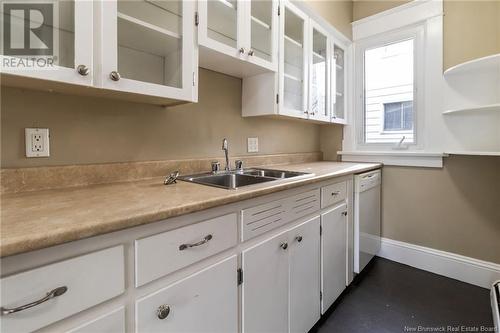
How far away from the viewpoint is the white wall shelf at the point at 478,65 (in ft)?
5.57

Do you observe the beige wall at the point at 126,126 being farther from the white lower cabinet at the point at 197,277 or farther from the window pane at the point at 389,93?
the window pane at the point at 389,93

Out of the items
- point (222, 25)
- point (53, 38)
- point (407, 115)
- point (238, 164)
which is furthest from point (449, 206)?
point (53, 38)

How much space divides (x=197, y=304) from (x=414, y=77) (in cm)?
257

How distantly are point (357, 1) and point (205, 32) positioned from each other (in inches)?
86.6

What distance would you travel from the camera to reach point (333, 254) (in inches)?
64.9

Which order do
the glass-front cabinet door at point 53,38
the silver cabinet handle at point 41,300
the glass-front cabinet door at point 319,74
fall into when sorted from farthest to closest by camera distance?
the glass-front cabinet door at point 319,74, the glass-front cabinet door at point 53,38, the silver cabinet handle at point 41,300

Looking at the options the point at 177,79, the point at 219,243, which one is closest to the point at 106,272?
the point at 219,243

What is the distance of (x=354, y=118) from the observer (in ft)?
8.71

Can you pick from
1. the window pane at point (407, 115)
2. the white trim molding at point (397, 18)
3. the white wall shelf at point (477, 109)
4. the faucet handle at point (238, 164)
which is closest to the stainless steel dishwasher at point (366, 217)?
the window pane at point (407, 115)

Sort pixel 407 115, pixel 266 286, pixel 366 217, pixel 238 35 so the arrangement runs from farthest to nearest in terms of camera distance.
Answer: pixel 407 115 < pixel 366 217 < pixel 238 35 < pixel 266 286

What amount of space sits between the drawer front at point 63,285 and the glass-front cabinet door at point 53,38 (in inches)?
24.1

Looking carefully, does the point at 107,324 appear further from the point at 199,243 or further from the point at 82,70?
the point at 82,70

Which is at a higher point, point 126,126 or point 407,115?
point 407,115

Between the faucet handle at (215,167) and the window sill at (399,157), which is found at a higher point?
the window sill at (399,157)
